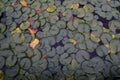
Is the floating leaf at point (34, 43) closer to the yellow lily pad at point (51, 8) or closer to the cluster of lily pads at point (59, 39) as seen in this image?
the cluster of lily pads at point (59, 39)

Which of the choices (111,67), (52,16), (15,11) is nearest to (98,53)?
(111,67)

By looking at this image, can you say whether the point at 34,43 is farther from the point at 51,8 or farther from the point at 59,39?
the point at 51,8

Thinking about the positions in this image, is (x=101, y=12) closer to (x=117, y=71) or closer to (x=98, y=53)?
(x=98, y=53)

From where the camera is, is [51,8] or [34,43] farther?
[51,8]

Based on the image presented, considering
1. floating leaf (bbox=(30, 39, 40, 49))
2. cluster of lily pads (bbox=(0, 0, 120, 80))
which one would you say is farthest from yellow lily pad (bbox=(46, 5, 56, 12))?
floating leaf (bbox=(30, 39, 40, 49))

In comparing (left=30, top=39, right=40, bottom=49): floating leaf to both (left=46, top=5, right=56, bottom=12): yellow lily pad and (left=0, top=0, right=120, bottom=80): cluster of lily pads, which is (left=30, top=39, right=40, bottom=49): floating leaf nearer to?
(left=0, top=0, right=120, bottom=80): cluster of lily pads

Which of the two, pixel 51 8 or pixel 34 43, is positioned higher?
pixel 51 8

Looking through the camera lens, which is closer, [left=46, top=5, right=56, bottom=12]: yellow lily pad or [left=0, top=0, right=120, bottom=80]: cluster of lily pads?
[left=0, top=0, right=120, bottom=80]: cluster of lily pads

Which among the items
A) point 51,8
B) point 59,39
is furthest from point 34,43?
point 51,8

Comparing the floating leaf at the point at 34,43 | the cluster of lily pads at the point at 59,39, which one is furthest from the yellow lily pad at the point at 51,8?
the floating leaf at the point at 34,43
